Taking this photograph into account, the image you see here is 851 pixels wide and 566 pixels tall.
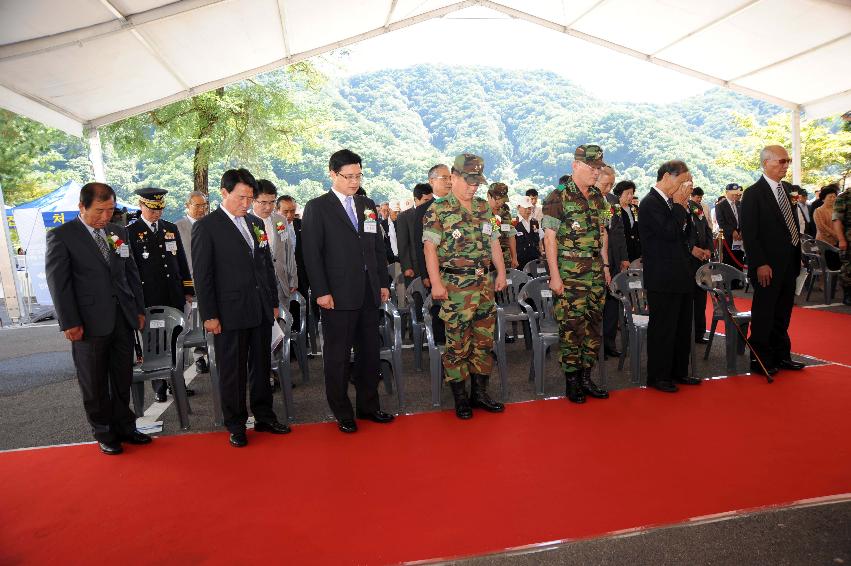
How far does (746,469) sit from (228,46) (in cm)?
828

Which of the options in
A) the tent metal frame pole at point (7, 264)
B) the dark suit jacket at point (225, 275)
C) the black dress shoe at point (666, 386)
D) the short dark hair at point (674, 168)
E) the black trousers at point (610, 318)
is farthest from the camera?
the tent metal frame pole at point (7, 264)

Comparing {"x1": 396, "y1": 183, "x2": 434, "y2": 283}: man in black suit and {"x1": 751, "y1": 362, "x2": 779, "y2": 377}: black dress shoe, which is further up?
{"x1": 396, "y1": 183, "x2": 434, "y2": 283}: man in black suit

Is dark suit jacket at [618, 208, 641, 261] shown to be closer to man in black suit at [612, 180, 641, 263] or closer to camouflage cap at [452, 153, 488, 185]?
man in black suit at [612, 180, 641, 263]

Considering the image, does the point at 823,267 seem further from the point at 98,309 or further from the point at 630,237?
the point at 98,309

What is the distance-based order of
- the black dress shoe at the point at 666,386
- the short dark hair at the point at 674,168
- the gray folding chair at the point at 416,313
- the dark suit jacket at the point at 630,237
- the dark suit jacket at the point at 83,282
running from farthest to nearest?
the dark suit jacket at the point at 630,237, the gray folding chair at the point at 416,313, the black dress shoe at the point at 666,386, the short dark hair at the point at 674,168, the dark suit jacket at the point at 83,282

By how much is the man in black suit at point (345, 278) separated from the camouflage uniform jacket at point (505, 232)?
67.8 inches

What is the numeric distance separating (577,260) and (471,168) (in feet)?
3.26

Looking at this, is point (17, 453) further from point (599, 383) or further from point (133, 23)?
point (133, 23)

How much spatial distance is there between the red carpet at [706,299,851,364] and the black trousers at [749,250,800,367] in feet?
0.90

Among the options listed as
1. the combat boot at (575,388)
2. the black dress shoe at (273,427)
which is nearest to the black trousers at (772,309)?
the combat boot at (575,388)

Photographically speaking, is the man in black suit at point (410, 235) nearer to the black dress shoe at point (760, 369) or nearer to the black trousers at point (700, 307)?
the black trousers at point (700, 307)

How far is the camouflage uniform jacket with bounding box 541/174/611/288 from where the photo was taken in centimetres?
383

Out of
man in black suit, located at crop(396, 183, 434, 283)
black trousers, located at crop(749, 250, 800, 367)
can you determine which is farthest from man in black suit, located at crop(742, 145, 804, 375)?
man in black suit, located at crop(396, 183, 434, 283)

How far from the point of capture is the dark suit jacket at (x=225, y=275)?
135 inches
